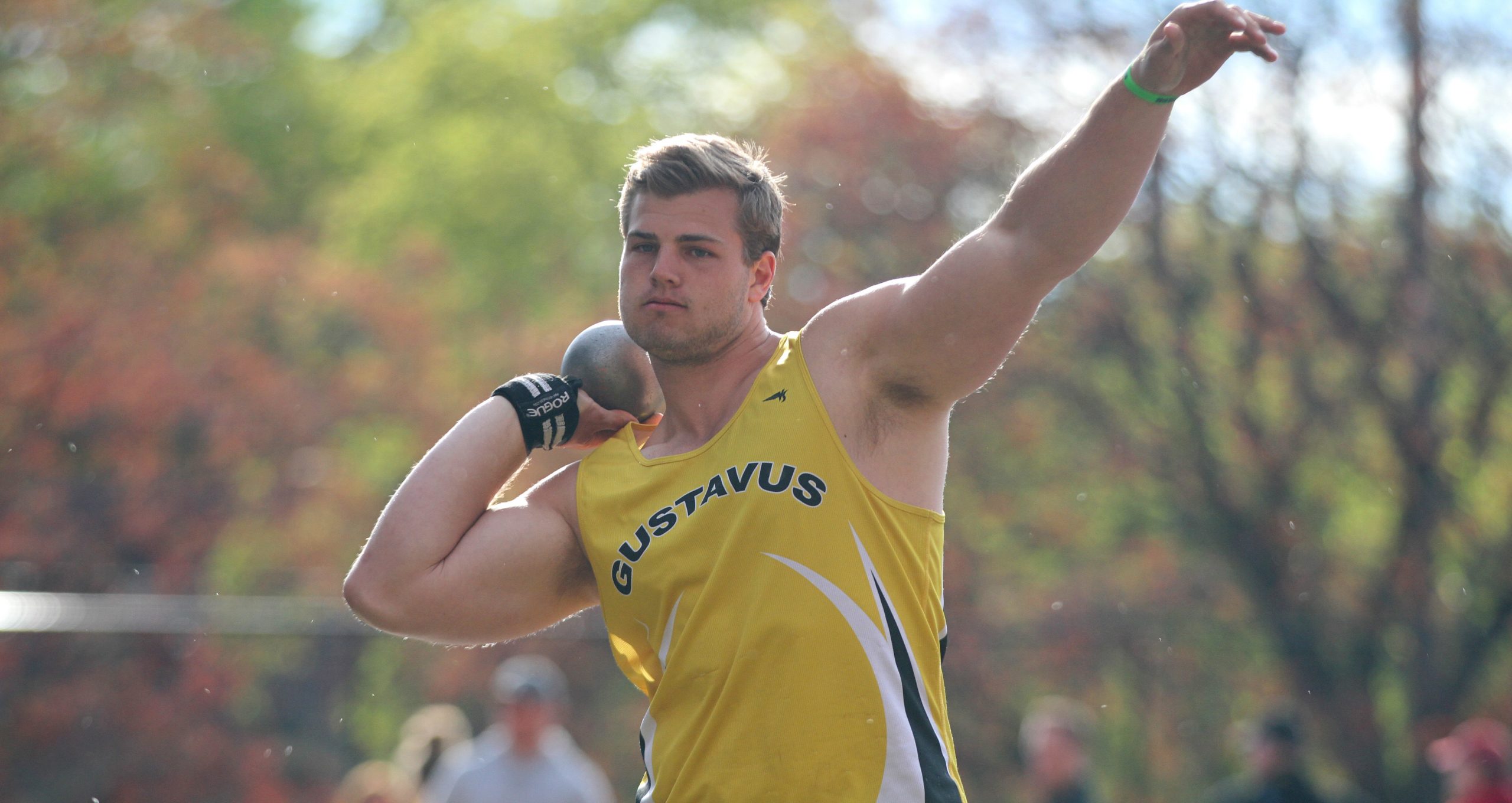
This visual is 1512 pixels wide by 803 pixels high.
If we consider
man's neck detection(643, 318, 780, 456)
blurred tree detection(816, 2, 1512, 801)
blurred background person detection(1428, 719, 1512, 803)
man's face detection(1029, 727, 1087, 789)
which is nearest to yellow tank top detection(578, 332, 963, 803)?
man's neck detection(643, 318, 780, 456)

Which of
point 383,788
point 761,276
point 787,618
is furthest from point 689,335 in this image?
point 383,788

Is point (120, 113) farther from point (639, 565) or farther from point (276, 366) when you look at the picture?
point (639, 565)

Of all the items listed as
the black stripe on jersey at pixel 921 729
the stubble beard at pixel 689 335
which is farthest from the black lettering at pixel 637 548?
the black stripe on jersey at pixel 921 729

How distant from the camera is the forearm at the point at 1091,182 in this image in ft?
9.07

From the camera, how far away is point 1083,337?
1417cm

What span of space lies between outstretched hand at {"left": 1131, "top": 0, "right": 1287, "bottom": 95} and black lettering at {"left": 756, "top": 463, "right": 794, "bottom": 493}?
1062mm

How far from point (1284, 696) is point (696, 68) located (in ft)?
57.2

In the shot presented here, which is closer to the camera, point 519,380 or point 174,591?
point 519,380

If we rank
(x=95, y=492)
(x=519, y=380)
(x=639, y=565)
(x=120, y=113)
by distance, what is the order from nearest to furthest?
(x=639, y=565), (x=519, y=380), (x=95, y=492), (x=120, y=113)

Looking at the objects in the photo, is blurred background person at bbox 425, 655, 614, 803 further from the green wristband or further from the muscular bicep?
the green wristband

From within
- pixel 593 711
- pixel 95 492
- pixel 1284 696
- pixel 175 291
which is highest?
pixel 175 291

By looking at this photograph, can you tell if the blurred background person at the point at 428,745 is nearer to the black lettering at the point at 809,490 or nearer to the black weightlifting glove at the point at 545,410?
the black weightlifting glove at the point at 545,410

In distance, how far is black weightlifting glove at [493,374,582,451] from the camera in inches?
141

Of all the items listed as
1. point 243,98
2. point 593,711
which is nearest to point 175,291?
point 593,711
